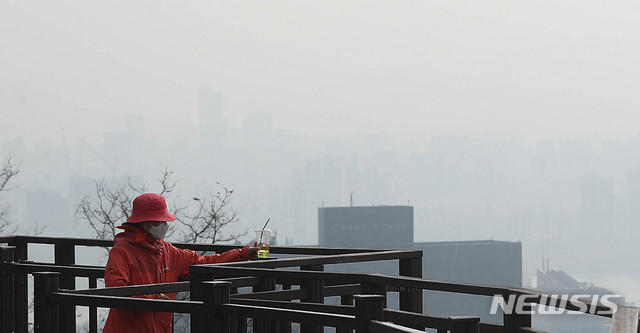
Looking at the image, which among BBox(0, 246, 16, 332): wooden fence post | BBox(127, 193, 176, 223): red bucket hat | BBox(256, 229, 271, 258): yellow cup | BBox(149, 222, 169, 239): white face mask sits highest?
BBox(127, 193, 176, 223): red bucket hat

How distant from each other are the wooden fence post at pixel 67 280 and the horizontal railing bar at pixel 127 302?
12.0 inches

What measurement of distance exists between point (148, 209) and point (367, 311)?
6.20 ft

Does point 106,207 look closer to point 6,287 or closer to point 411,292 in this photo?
point 6,287

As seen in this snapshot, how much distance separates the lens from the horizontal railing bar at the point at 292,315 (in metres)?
3.26

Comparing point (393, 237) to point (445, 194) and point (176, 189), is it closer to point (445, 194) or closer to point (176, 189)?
point (445, 194)

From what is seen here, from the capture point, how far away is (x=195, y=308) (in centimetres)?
376

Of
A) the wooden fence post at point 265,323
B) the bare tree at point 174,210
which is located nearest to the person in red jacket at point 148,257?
the wooden fence post at point 265,323

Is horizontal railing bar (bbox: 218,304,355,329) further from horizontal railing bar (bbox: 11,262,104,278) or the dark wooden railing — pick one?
horizontal railing bar (bbox: 11,262,104,278)

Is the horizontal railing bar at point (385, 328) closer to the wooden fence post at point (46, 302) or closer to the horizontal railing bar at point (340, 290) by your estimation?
the wooden fence post at point (46, 302)

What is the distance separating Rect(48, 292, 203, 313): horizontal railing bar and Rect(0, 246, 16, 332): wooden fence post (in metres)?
2.25

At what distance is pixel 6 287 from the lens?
20.6 feet

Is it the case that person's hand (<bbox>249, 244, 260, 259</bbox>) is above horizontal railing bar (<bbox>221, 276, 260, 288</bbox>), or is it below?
above

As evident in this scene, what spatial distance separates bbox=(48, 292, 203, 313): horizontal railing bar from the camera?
12.4 ft

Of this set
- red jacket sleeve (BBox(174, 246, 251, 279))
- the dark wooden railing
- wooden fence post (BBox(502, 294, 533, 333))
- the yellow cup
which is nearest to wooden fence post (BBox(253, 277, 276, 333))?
the dark wooden railing
